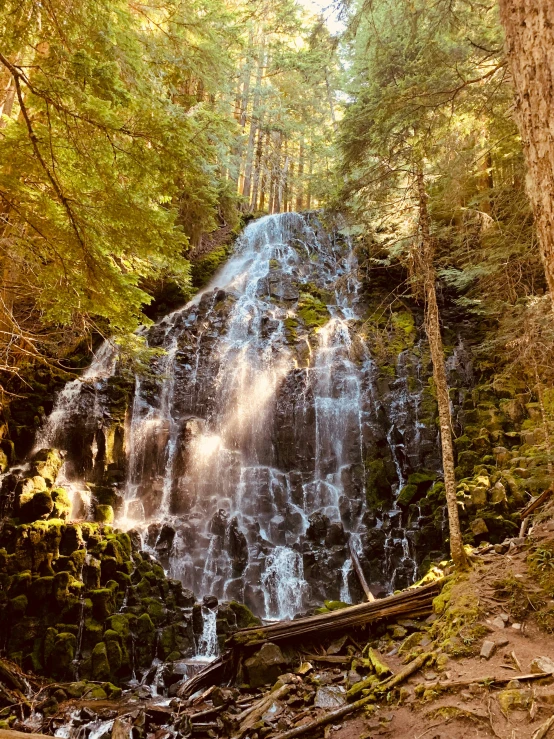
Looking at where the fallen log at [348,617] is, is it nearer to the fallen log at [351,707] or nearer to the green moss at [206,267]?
the fallen log at [351,707]

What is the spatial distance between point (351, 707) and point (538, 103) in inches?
242

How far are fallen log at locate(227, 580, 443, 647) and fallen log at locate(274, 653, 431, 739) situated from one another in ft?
6.73

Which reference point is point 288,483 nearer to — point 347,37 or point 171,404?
point 171,404

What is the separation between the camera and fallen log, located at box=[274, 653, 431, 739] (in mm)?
5148

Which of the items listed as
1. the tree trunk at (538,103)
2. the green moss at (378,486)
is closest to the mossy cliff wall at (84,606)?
the green moss at (378,486)

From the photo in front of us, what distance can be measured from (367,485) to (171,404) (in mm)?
7250

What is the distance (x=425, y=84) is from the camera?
7227 mm

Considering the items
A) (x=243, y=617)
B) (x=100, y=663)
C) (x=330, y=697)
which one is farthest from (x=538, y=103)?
(x=100, y=663)

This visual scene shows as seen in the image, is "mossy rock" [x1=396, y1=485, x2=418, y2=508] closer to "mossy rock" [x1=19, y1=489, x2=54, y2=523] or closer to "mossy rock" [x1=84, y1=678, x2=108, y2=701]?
"mossy rock" [x1=84, y1=678, x2=108, y2=701]

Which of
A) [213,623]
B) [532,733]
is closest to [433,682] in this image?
[532,733]

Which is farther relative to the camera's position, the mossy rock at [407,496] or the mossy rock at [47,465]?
the mossy rock at [407,496]

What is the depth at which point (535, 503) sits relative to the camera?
9.12 m

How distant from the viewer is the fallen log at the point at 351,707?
515 cm

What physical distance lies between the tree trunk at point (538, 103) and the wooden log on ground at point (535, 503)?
26.4 feet
